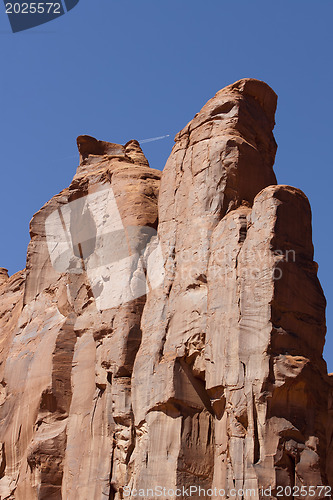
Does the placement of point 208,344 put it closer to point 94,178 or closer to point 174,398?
point 174,398

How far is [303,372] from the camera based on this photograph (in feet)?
62.8

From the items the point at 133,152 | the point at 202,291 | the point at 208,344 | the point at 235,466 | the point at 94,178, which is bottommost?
the point at 235,466

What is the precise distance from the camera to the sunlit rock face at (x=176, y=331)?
19266 mm

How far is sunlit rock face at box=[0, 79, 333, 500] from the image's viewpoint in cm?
→ 1927

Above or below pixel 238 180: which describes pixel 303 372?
below

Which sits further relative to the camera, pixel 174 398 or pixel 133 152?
pixel 133 152

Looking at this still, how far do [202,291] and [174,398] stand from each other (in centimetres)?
285

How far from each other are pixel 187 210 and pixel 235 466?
25.5 ft

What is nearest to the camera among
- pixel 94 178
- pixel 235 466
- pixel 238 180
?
pixel 235 466

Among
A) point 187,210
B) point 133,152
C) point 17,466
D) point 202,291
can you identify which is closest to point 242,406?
point 202,291

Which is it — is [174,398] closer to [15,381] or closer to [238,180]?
[238,180]

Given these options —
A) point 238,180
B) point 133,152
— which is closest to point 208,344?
point 238,180

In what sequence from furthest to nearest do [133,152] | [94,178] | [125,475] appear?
[133,152]
[94,178]
[125,475]

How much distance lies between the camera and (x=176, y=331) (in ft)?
72.3
